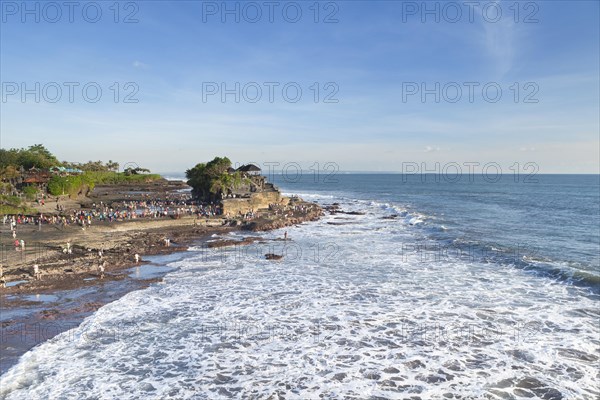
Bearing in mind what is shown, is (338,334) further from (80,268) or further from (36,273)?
(36,273)

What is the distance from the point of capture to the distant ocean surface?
10.8 m

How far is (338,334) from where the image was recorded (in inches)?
556

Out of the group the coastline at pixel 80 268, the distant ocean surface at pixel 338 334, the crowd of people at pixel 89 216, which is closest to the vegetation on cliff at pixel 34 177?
the crowd of people at pixel 89 216

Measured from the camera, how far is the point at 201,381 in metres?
11.1

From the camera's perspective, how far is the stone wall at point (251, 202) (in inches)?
1789

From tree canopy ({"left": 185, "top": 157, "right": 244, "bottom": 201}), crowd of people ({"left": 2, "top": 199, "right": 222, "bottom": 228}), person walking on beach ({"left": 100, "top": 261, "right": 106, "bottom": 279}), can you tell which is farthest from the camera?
tree canopy ({"left": 185, "top": 157, "right": 244, "bottom": 201})

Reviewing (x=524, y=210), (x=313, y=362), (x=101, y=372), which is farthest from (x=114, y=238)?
(x=524, y=210)

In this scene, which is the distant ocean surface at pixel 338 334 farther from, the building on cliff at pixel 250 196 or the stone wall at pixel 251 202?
the building on cliff at pixel 250 196

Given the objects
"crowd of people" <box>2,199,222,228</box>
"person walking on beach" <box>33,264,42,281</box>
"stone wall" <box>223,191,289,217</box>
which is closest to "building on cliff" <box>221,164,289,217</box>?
"stone wall" <box>223,191,289,217</box>

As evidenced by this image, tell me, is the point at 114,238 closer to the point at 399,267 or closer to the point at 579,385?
the point at 399,267

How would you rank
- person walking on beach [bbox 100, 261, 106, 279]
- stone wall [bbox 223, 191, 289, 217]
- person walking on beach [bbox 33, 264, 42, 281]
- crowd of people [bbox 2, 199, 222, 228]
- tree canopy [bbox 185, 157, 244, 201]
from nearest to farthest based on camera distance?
person walking on beach [bbox 33, 264, 42, 281] → person walking on beach [bbox 100, 261, 106, 279] → crowd of people [bbox 2, 199, 222, 228] → stone wall [bbox 223, 191, 289, 217] → tree canopy [bbox 185, 157, 244, 201]

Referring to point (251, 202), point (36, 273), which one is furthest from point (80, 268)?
point (251, 202)

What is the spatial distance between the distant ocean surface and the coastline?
108 centimetres

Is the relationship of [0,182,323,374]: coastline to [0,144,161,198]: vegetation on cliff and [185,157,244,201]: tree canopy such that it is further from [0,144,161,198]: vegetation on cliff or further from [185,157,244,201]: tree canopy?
[0,144,161,198]: vegetation on cliff
